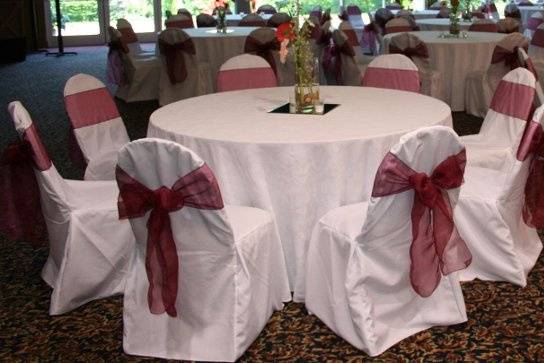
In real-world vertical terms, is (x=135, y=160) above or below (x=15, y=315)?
above

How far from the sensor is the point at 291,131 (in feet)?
10.1

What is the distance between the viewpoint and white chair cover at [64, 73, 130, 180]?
3.92 metres

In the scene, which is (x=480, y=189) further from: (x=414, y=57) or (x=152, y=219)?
(x=414, y=57)

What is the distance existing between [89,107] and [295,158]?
5.27 ft

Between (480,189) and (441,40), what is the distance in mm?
4155

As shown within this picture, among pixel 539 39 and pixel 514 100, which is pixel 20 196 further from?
pixel 539 39

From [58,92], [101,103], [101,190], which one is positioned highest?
[101,103]

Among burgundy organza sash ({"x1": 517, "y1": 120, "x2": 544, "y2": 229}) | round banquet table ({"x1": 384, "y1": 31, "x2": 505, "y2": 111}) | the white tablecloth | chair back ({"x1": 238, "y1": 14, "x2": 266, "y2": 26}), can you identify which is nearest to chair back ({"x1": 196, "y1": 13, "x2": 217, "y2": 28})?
chair back ({"x1": 238, "y1": 14, "x2": 266, "y2": 26})

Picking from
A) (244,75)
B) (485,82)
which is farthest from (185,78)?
(485,82)

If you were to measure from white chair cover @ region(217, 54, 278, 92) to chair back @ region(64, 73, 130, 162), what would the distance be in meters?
0.85

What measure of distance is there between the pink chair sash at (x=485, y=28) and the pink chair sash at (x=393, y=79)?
427 cm

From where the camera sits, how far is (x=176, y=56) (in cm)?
748

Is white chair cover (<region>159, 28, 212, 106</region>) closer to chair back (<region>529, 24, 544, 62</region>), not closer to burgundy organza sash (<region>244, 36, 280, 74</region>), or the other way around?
burgundy organza sash (<region>244, 36, 280, 74</region>)

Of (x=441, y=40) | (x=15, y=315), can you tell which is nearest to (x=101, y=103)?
(x=15, y=315)
